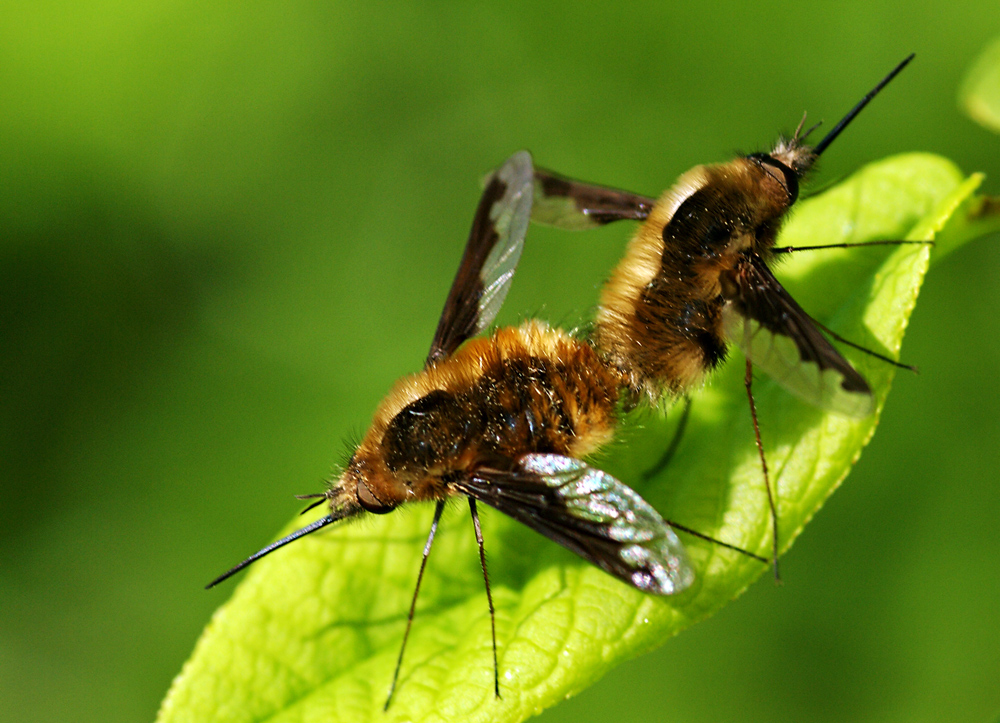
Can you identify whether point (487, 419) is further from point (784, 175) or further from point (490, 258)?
point (784, 175)

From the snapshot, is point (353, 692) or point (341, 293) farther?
point (341, 293)

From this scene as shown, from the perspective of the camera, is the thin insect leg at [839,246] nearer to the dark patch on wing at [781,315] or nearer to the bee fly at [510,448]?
the dark patch on wing at [781,315]

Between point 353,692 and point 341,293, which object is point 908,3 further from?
point 353,692

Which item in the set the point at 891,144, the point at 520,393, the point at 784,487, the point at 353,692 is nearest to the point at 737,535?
the point at 784,487

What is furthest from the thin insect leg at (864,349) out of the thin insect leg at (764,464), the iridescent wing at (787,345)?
the thin insect leg at (764,464)

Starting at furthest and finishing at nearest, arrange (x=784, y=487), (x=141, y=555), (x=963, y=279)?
1. (x=141, y=555)
2. (x=963, y=279)
3. (x=784, y=487)

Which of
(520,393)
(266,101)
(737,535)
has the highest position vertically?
(266,101)

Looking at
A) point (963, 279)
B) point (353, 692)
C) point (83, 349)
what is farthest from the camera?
point (83, 349)

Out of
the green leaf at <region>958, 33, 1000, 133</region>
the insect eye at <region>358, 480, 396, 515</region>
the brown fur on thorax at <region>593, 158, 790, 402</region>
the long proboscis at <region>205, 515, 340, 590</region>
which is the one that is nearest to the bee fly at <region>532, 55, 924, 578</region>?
the brown fur on thorax at <region>593, 158, 790, 402</region>

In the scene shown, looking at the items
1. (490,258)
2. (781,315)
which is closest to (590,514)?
(781,315)
